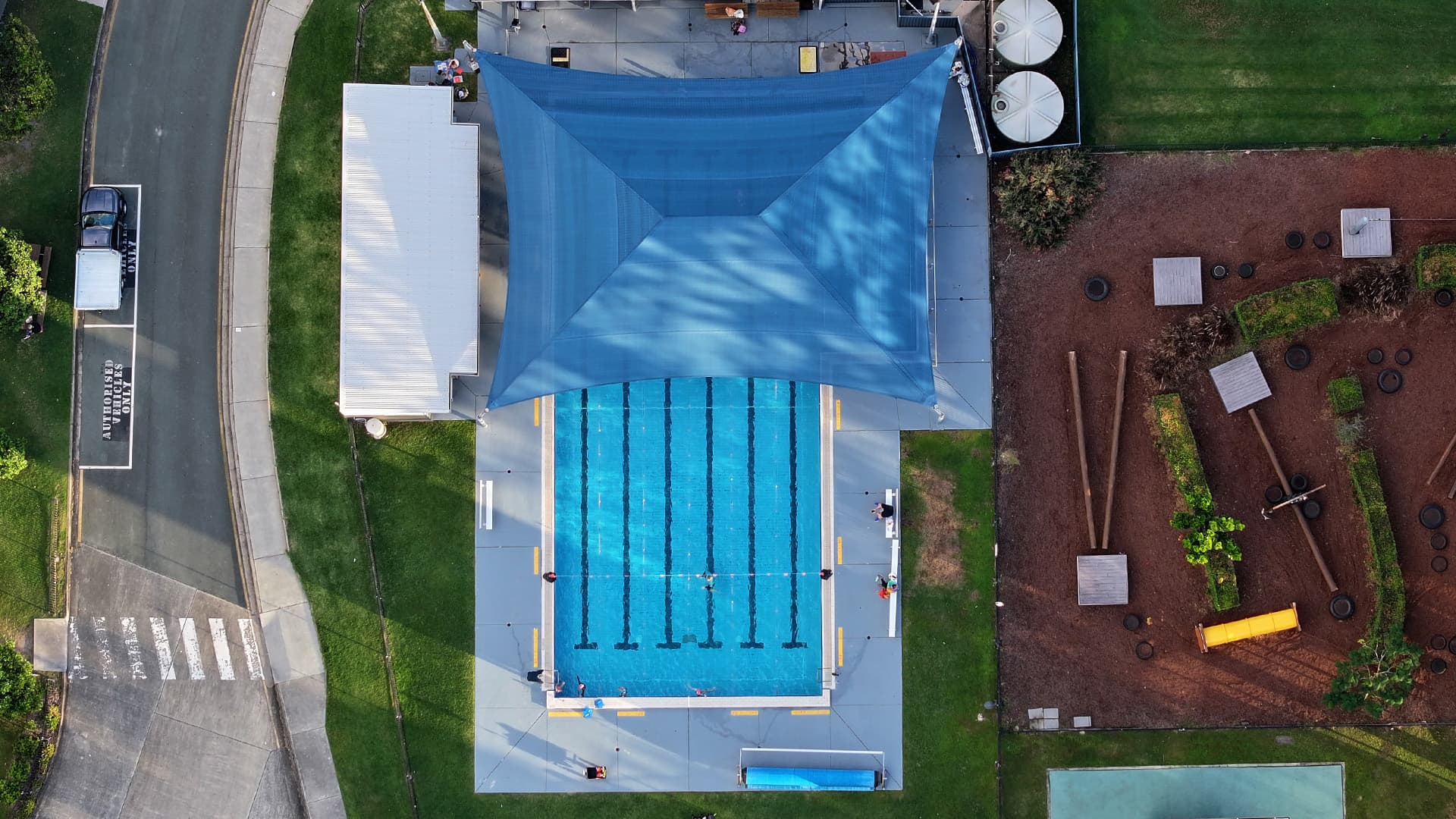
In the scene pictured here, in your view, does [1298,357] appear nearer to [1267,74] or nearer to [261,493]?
[1267,74]

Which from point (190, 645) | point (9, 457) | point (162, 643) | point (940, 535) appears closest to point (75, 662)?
point (162, 643)

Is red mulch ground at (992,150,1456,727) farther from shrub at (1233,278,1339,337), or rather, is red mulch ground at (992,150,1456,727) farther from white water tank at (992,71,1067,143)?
white water tank at (992,71,1067,143)

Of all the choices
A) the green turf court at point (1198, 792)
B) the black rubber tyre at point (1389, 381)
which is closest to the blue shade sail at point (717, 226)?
the green turf court at point (1198, 792)

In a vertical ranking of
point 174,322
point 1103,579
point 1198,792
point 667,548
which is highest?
point 174,322

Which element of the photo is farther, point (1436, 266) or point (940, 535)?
point (940, 535)

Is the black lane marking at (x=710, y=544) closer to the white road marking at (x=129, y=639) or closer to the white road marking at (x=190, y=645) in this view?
the white road marking at (x=190, y=645)

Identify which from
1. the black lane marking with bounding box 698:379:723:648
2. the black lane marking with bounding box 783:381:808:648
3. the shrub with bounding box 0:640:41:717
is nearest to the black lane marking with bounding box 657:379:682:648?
the black lane marking with bounding box 698:379:723:648
